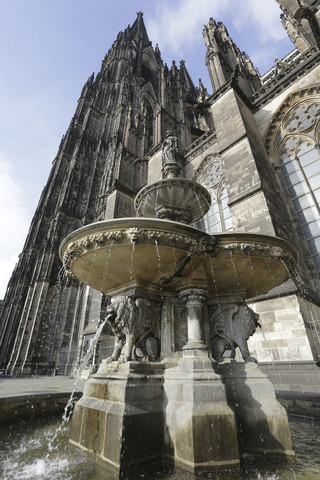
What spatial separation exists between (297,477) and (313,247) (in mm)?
7375

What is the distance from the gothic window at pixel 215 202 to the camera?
1024cm

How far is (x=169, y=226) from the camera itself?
8.53 ft

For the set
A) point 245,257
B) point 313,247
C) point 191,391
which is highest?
point 313,247

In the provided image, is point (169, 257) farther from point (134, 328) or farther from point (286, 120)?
point (286, 120)

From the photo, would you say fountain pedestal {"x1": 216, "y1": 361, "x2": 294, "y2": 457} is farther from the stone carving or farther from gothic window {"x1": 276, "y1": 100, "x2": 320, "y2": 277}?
gothic window {"x1": 276, "y1": 100, "x2": 320, "y2": 277}

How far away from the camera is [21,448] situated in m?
2.32

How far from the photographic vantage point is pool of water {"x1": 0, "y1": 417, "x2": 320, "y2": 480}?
181cm

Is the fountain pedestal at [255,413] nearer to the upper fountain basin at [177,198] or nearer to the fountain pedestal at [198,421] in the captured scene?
the fountain pedestal at [198,421]

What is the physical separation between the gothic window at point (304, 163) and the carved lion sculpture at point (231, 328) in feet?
19.0

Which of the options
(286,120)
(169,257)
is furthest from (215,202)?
(169,257)

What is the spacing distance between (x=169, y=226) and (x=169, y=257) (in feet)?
1.34

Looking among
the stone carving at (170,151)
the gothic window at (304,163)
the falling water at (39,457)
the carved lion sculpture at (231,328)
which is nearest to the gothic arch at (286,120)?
the gothic window at (304,163)

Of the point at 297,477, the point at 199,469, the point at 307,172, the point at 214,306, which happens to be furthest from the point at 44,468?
the point at 307,172

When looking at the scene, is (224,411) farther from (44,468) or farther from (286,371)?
(286,371)
